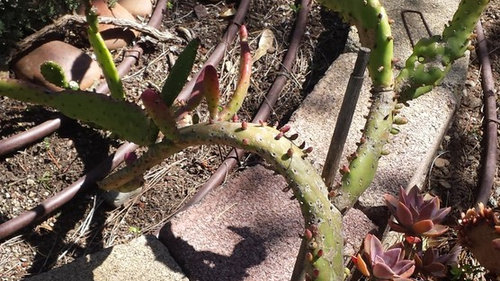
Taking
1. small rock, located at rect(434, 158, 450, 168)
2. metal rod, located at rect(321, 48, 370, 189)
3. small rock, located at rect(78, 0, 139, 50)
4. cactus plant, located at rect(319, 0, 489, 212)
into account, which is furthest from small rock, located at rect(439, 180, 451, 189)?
small rock, located at rect(78, 0, 139, 50)

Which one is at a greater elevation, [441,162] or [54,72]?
[54,72]

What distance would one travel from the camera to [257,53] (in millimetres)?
2844

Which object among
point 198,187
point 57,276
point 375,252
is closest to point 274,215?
point 198,187

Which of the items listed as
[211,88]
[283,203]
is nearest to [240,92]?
[211,88]

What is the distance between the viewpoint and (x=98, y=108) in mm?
1831

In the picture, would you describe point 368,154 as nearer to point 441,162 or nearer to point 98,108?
point 98,108

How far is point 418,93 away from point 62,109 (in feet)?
3.54

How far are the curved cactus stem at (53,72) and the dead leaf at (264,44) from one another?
40.9 inches

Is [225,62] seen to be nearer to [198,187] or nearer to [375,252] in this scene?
[198,187]

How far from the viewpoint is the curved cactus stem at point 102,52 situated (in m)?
1.91

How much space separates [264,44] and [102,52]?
1076mm

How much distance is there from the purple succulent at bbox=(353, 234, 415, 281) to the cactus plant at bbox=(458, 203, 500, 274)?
259 mm

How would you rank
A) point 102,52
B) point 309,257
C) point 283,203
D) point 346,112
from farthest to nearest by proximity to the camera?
point 283,203
point 102,52
point 346,112
point 309,257

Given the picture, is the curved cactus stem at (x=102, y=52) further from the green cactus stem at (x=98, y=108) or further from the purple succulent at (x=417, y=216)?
the purple succulent at (x=417, y=216)
